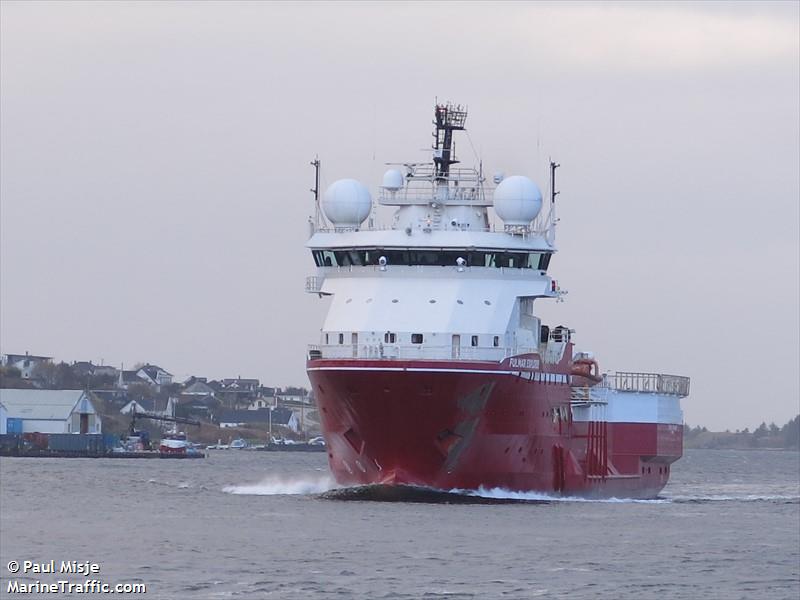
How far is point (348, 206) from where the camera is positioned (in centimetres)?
6575

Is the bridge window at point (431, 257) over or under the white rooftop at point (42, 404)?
over

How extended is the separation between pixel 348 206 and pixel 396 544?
1994cm

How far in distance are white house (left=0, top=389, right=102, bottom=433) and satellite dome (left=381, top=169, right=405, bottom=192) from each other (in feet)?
275

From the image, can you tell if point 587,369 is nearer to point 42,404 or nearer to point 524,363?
point 524,363

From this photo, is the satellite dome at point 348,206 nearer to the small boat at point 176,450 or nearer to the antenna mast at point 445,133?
the antenna mast at point 445,133

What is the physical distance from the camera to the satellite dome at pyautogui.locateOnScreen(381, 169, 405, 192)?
6625 centimetres

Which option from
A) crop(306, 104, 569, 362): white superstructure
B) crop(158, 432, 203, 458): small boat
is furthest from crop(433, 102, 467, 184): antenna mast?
crop(158, 432, 203, 458): small boat

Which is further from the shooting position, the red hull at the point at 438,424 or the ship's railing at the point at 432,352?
the ship's railing at the point at 432,352

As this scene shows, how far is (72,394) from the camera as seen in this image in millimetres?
154375

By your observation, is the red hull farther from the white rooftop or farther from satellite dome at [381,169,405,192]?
the white rooftop

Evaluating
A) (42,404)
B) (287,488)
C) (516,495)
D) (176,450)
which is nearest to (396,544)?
(516,495)

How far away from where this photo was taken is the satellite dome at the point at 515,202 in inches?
2564

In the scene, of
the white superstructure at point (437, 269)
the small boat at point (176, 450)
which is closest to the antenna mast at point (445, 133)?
the white superstructure at point (437, 269)

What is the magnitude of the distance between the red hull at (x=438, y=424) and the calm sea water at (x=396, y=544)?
87 centimetres
